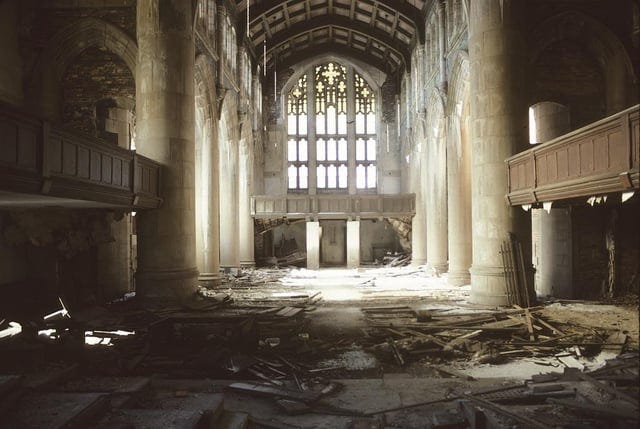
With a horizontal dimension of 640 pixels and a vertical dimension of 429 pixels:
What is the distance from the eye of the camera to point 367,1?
976 inches

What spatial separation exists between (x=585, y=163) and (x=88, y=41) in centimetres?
1311

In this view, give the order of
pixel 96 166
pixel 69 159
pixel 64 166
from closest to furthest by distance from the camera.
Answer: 1. pixel 64 166
2. pixel 69 159
3. pixel 96 166

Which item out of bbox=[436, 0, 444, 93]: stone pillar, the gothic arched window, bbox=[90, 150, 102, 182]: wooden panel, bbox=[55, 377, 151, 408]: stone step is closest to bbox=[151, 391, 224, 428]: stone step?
bbox=[55, 377, 151, 408]: stone step

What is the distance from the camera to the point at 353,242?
26.3m

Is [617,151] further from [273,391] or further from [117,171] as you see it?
[117,171]

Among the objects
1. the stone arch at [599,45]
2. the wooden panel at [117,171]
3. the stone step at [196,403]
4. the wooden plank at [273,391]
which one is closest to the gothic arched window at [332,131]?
the stone arch at [599,45]

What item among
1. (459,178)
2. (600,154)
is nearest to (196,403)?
(600,154)

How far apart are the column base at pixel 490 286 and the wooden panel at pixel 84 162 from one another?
29.6 feet

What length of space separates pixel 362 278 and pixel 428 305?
8.47m

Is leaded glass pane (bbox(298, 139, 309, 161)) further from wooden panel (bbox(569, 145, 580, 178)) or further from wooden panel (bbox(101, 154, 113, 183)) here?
wooden panel (bbox(569, 145, 580, 178))

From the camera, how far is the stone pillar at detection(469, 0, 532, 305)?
12.0 metres

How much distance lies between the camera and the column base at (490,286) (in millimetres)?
11828

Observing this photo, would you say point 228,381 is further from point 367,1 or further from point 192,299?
point 367,1

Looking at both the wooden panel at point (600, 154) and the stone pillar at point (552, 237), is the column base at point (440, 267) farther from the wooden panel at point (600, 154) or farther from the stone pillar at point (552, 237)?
the wooden panel at point (600, 154)
